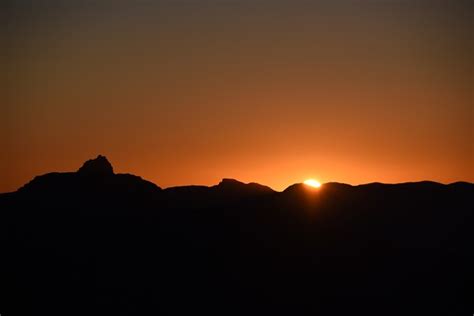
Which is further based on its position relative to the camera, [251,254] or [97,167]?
[97,167]

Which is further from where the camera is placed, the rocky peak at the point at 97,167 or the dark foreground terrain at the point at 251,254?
the rocky peak at the point at 97,167

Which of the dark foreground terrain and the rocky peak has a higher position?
the rocky peak

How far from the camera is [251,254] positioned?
138750 mm

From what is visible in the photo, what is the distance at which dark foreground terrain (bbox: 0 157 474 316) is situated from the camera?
129 m

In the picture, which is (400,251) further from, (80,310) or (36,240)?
(36,240)

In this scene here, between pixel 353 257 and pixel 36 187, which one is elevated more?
pixel 36 187

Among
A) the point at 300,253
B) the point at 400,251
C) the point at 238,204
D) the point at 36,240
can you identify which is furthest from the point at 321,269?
the point at 36,240

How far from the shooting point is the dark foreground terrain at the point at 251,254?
128750 mm

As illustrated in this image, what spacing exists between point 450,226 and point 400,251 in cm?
1287

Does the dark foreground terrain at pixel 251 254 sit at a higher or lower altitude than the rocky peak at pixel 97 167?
lower

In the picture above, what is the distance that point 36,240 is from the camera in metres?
148

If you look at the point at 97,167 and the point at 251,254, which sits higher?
the point at 97,167

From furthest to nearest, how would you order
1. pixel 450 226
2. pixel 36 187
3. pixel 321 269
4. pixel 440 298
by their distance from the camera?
pixel 36 187
pixel 450 226
pixel 321 269
pixel 440 298

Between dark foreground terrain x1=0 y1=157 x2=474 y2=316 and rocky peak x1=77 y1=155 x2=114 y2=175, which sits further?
rocky peak x1=77 y1=155 x2=114 y2=175
